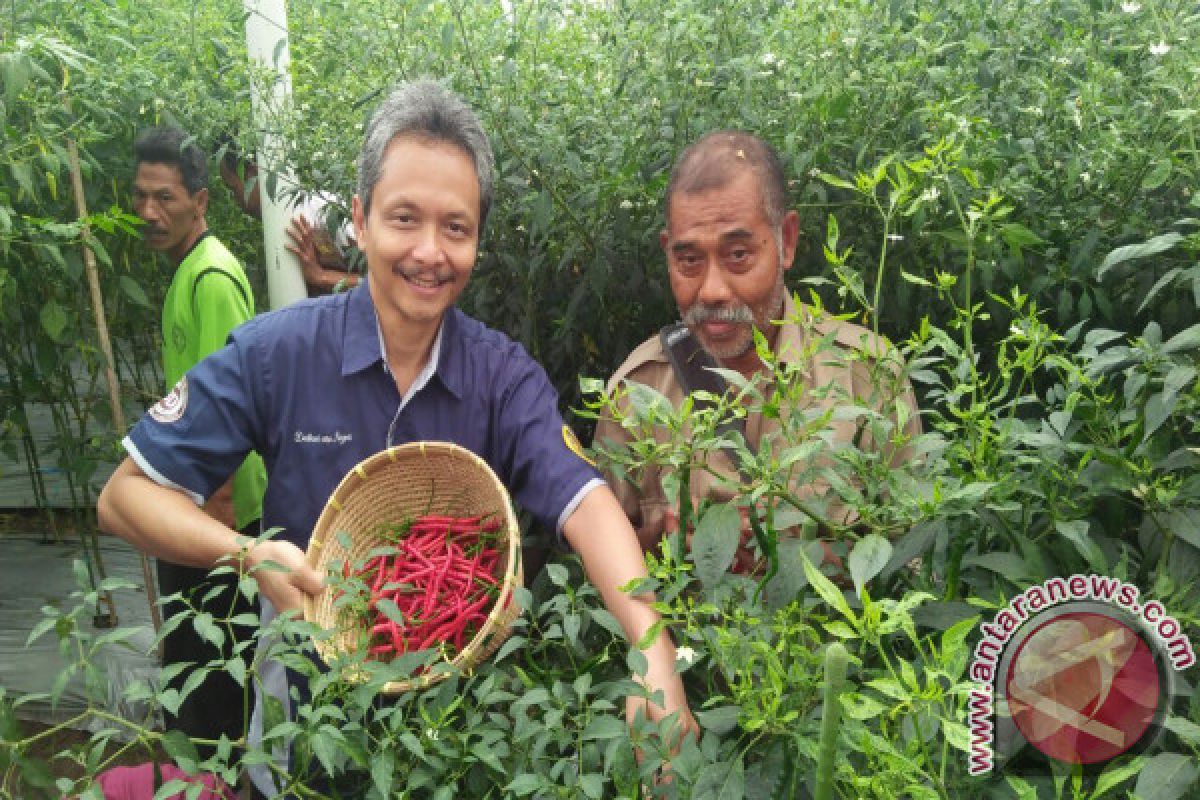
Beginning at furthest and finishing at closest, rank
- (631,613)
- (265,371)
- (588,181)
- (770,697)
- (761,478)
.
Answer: (588,181) < (265,371) < (631,613) < (761,478) < (770,697)

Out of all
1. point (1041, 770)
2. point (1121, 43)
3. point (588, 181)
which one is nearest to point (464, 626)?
point (1041, 770)

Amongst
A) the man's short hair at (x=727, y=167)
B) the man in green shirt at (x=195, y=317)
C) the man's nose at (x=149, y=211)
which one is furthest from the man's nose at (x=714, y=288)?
the man's nose at (x=149, y=211)

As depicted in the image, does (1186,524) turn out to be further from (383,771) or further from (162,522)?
(162,522)

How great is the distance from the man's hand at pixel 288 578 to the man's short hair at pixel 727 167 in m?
0.95

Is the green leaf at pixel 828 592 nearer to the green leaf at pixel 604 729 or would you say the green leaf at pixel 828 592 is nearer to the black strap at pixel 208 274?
the green leaf at pixel 604 729

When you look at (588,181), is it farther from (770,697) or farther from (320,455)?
(770,697)

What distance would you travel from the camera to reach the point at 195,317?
3.12 m

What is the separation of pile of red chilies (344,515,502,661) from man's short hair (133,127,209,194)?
1912mm

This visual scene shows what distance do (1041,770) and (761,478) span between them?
41 centimetres

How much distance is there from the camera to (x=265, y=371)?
202cm

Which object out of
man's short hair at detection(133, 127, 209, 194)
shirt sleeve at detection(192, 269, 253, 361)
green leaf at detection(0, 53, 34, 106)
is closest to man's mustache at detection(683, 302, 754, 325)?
shirt sleeve at detection(192, 269, 253, 361)

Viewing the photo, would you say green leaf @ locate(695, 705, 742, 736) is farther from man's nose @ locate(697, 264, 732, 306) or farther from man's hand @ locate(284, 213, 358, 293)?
man's hand @ locate(284, 213, 358, 293)

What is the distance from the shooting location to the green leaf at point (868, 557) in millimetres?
1143

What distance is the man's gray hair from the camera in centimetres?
196
